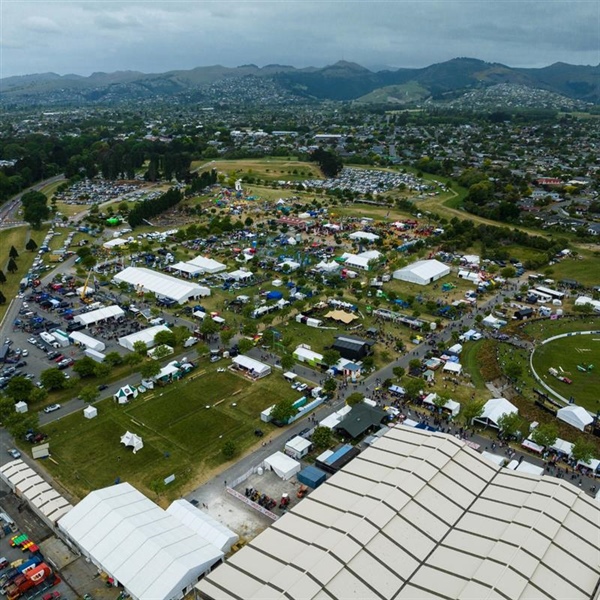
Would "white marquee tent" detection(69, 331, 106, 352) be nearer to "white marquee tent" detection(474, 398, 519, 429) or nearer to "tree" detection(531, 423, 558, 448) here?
"white marquee tent" detection(474, 398, 519, 429)

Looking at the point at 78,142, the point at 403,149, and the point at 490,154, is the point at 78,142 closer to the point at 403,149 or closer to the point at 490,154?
the point at 403,149

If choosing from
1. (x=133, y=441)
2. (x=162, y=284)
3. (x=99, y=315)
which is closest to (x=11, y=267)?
(x=162, y=284)

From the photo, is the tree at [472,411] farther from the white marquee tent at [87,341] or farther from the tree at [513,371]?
the white marquee tent at [87,341]

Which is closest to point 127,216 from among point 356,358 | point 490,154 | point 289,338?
point 289,338

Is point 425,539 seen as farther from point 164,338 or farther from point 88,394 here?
point 164,338

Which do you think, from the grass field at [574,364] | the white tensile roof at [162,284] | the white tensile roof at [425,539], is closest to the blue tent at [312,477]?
the white tensile roof at [425,539]
